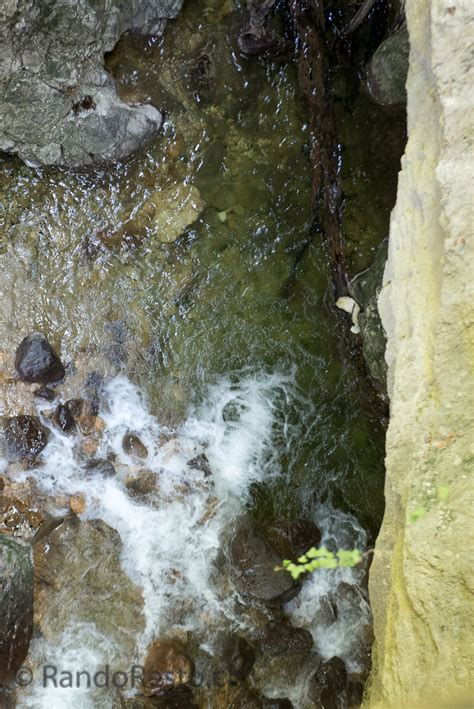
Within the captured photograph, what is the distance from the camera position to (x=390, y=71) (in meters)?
3.86

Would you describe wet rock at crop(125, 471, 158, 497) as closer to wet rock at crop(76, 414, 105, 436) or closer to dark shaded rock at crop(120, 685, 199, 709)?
wet rock at crop(76, 414, 105, 436)

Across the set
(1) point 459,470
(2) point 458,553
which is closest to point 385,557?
(2) point 458,553

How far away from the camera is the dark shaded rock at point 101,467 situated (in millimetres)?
4469

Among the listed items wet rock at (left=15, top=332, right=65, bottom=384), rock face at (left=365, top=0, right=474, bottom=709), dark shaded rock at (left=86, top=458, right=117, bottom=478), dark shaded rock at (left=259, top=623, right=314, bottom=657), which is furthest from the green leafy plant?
wet rock at (left=15, top=332, right=65, bottom=384)

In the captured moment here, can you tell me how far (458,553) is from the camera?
93.1 inches

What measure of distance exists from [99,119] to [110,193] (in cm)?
59

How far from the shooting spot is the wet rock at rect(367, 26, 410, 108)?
3746 mm

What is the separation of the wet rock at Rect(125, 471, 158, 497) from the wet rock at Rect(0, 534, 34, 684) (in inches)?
37.4

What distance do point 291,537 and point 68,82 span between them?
151 inches

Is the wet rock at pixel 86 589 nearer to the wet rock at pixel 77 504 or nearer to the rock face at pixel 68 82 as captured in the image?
the wet rock at pixel 77 504

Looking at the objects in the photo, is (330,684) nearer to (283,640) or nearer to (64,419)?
(283,640)

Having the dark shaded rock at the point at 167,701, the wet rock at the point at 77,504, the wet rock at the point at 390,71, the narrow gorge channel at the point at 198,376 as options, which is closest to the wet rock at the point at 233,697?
the narrow gorge channel at the point at 198,376

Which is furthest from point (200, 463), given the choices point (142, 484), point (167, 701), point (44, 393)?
point (167, 701)

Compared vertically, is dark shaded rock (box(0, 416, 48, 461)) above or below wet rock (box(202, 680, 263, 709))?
above
